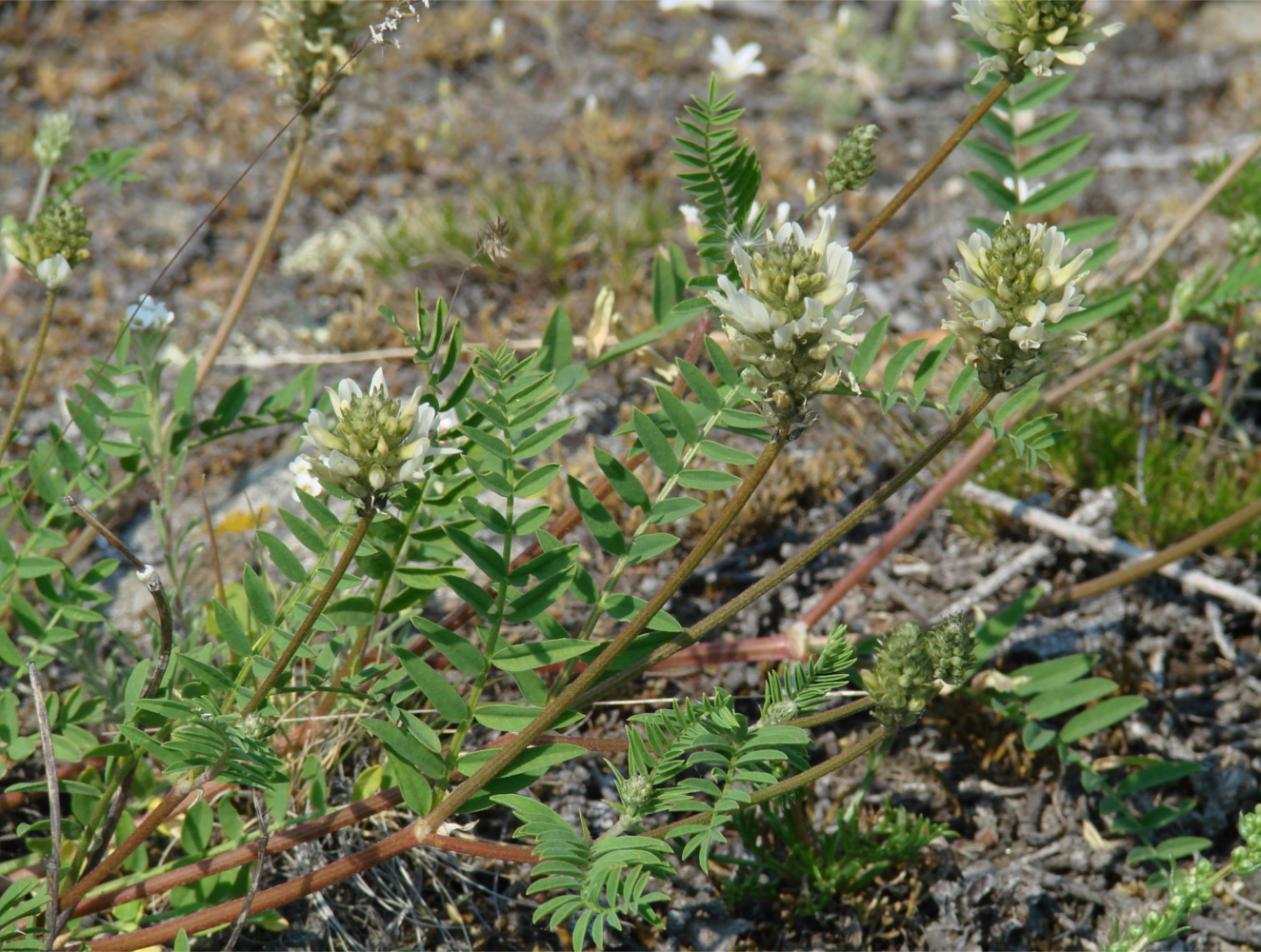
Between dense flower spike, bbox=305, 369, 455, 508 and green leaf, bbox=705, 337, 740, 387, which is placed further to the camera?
green leaf, bbox=705, 337, 740, 387

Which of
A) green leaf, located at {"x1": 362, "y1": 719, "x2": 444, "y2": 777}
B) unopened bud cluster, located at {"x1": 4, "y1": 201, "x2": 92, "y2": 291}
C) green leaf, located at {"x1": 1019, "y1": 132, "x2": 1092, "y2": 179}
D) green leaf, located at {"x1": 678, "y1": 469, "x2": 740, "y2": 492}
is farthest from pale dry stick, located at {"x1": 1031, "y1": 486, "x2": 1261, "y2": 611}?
unopened bud cluster, located at {"x1": 4, "y1": 201, "x2": 92, "y2": 291}

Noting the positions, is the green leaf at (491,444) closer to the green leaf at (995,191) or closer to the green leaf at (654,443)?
the green leaf at (654,443)

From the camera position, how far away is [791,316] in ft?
5.31

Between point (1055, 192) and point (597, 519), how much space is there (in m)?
1.81

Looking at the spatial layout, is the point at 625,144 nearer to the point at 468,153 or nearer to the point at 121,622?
the point at 468,153

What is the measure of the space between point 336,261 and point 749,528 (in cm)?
234

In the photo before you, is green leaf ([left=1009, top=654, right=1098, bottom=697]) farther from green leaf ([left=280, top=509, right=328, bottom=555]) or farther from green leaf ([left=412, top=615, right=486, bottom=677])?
green leaf ([left=280, top=509, right=328, bottom=555])

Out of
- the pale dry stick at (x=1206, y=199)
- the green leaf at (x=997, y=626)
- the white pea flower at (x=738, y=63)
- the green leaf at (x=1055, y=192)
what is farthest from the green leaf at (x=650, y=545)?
the white pea flower at (x=738, y=63)

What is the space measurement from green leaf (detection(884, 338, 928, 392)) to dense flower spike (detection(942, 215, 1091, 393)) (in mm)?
398

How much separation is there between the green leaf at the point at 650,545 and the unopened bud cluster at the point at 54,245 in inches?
55.8

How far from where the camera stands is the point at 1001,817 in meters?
2.68

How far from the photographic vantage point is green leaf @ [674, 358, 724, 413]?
6.44ft

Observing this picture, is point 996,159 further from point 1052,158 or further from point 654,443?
point 654,443

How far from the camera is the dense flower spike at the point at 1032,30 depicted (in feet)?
6.62
